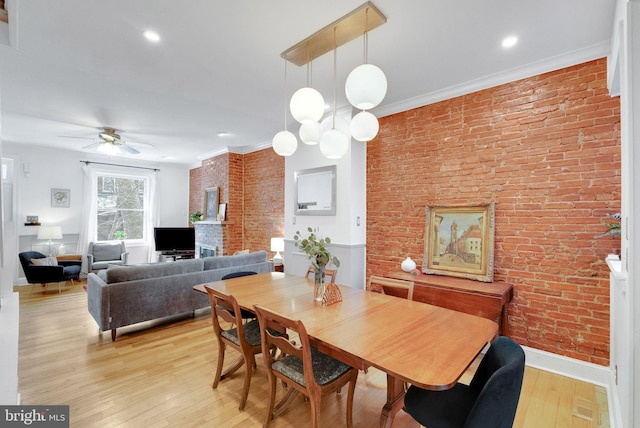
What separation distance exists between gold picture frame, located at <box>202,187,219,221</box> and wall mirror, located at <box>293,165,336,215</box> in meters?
2.52

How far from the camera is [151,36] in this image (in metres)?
2.29

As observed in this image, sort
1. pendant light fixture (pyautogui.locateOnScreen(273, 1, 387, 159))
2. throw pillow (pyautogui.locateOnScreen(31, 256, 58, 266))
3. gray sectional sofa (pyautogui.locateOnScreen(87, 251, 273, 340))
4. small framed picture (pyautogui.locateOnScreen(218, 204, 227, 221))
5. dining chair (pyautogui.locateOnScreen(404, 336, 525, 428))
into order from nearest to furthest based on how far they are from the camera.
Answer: dining chair (pyautogui.locateOnScreen(404, 336, 525, 428))
pendant light fixture (pyautogui.locateOnScreen(273, 1, 387, 159))
gray sectional sofa (pyautogui.locateOnScreen(87, 251, 273, 340))
throw pillow (pyautogui.locateOnScreen(31, 256, 58, 266))
small framed picture (pyautogui.locateOnScreen(218, 204, 227, 221))

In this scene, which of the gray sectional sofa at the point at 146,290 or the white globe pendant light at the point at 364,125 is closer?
the white globe pendant light at the point at 364,125

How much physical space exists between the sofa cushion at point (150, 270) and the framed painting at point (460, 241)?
285 cm

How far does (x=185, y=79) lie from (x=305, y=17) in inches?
62.9

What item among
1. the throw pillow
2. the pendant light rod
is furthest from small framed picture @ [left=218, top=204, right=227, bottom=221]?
the pendant light rod

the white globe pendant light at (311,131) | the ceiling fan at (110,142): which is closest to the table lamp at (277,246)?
the ceiling fan at (110,142)

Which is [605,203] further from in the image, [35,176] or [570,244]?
[35,176]

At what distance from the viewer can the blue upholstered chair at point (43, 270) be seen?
4770 mm

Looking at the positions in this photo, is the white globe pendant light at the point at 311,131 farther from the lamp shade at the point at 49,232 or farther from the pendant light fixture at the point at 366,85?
the lamp shade at the point at 49,232

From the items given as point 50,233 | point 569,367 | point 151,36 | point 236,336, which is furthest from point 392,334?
point 50,233

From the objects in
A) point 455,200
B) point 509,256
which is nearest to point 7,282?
point 455,200

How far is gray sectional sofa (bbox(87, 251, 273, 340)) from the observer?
3.15 m

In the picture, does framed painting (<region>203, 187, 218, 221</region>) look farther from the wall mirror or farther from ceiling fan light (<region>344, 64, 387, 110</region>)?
ceiling fan light (<region>344, 64, 387, 110</region>)
